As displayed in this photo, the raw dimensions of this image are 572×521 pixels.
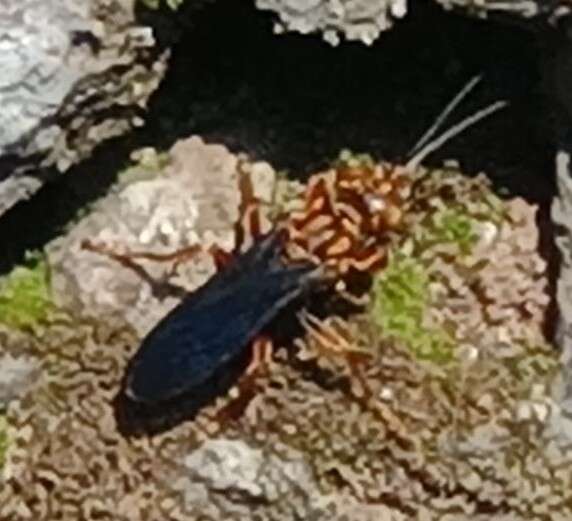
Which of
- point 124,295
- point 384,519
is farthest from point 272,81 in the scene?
point 384,519

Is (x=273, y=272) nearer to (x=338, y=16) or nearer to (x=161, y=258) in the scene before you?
(x=161, y=258)

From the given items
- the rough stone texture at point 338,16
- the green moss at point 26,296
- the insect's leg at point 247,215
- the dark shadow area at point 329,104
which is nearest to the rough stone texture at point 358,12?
the rough stone texture at point 338,16

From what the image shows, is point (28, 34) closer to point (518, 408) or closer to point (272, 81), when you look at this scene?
point (272, 81)

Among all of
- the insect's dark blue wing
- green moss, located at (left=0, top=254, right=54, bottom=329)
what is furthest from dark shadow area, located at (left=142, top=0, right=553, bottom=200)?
green moss, located at (left=0, top=254, right=54, bottom=329)

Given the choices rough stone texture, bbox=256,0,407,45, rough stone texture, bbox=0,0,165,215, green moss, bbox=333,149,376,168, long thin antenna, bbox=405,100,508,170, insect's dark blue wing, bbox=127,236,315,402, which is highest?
rough stone texture, bbox=256,0,407,45

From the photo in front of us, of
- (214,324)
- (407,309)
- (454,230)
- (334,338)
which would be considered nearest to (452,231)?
(454,230)

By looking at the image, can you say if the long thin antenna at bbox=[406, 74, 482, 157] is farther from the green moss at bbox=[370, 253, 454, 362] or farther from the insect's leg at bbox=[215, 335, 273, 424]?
the insect's leg at bbox=[215, 335, 273, 424]

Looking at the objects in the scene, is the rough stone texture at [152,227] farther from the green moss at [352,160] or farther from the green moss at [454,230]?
the green moss at [454,230]

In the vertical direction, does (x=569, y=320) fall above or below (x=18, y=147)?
below
